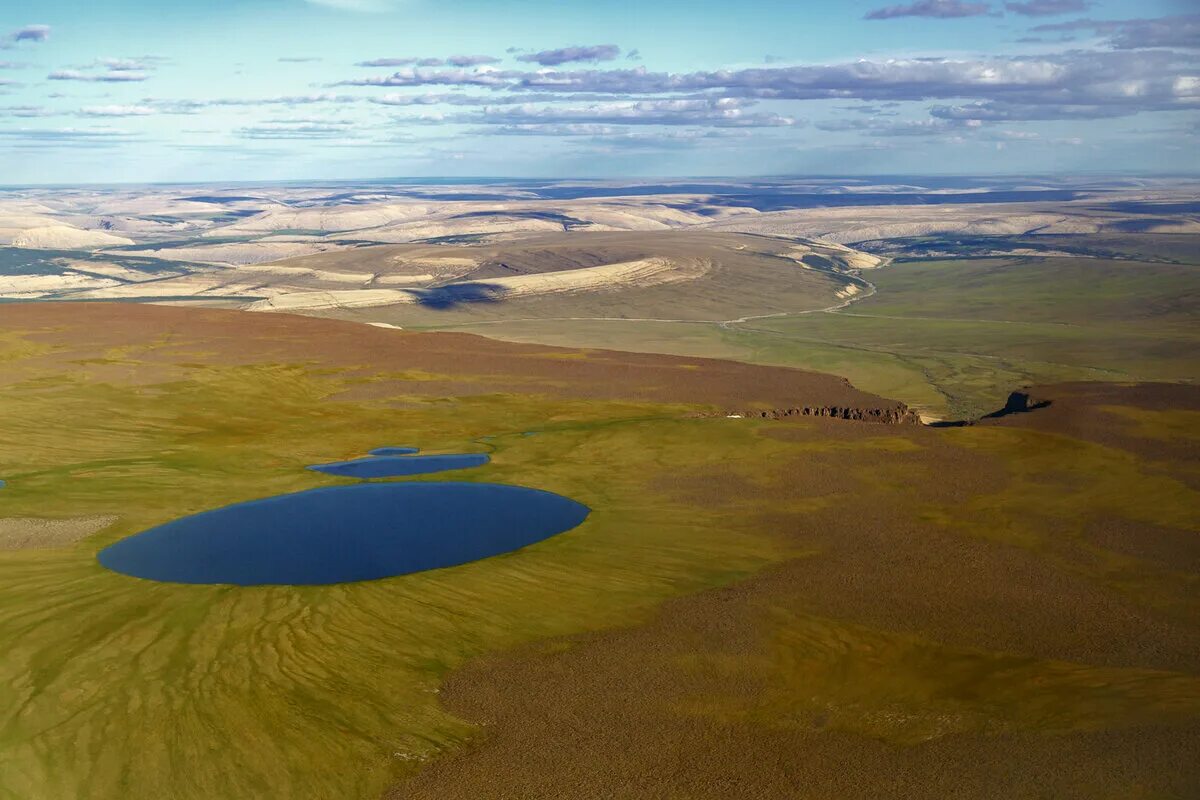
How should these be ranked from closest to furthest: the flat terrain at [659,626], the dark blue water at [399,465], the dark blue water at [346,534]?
1. the flat terrain at [659,626]
2. the dark blue water at [346,534]
3. the dark blue water at [399,465]

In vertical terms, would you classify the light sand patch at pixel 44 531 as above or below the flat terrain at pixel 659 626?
above

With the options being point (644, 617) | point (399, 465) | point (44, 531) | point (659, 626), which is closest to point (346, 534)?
point (44, 531)

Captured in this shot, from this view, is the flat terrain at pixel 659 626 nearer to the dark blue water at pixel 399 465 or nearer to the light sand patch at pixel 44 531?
the light sand patch at pixel 44 531

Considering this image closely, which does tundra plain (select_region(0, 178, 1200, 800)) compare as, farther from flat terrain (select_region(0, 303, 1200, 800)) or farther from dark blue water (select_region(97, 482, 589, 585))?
dark blue water (select_region(97, 482, 589, 585))

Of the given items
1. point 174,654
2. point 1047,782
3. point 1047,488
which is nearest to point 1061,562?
point 1047,488

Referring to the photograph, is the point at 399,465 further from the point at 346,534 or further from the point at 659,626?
the point at 659,626

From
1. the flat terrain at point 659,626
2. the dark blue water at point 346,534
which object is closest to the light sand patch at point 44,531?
the flat terrain at point 659,626
